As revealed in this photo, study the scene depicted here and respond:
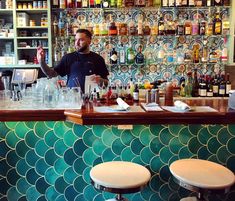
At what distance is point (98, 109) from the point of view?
232 centimetres

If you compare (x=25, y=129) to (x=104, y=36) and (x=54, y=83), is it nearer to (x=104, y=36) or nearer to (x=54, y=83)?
(x=54, y=83)

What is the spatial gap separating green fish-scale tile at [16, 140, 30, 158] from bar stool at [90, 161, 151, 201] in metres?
0.69

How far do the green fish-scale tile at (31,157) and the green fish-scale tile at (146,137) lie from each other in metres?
0.81

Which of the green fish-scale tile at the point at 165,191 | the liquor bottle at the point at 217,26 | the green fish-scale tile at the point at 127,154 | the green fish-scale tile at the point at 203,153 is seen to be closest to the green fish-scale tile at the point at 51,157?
the green fish-scale tile at the point at 127,154

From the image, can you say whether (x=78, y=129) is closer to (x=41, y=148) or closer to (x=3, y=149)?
(x=41, y=148)

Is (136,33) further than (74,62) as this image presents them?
Yes

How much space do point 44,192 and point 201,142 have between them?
1.26m

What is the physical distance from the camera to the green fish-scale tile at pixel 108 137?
93.7 inches

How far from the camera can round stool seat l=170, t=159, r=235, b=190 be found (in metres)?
1.80

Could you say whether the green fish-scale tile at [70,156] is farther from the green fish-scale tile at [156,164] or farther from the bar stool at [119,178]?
the green fish-scale tile at [156,164]

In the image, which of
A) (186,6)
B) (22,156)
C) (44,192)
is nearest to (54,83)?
(22,156)

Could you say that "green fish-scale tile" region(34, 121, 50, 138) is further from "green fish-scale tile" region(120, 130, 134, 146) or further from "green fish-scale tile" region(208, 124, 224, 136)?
"green fish-scale tile" region(208, 124, 224, 136)

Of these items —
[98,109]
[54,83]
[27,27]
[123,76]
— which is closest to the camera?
[98,109]

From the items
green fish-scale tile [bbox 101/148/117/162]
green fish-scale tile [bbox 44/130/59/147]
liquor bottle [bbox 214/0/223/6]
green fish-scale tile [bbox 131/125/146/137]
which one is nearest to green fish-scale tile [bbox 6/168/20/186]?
green fish-scale tile [bbox 44/130/59/147]
